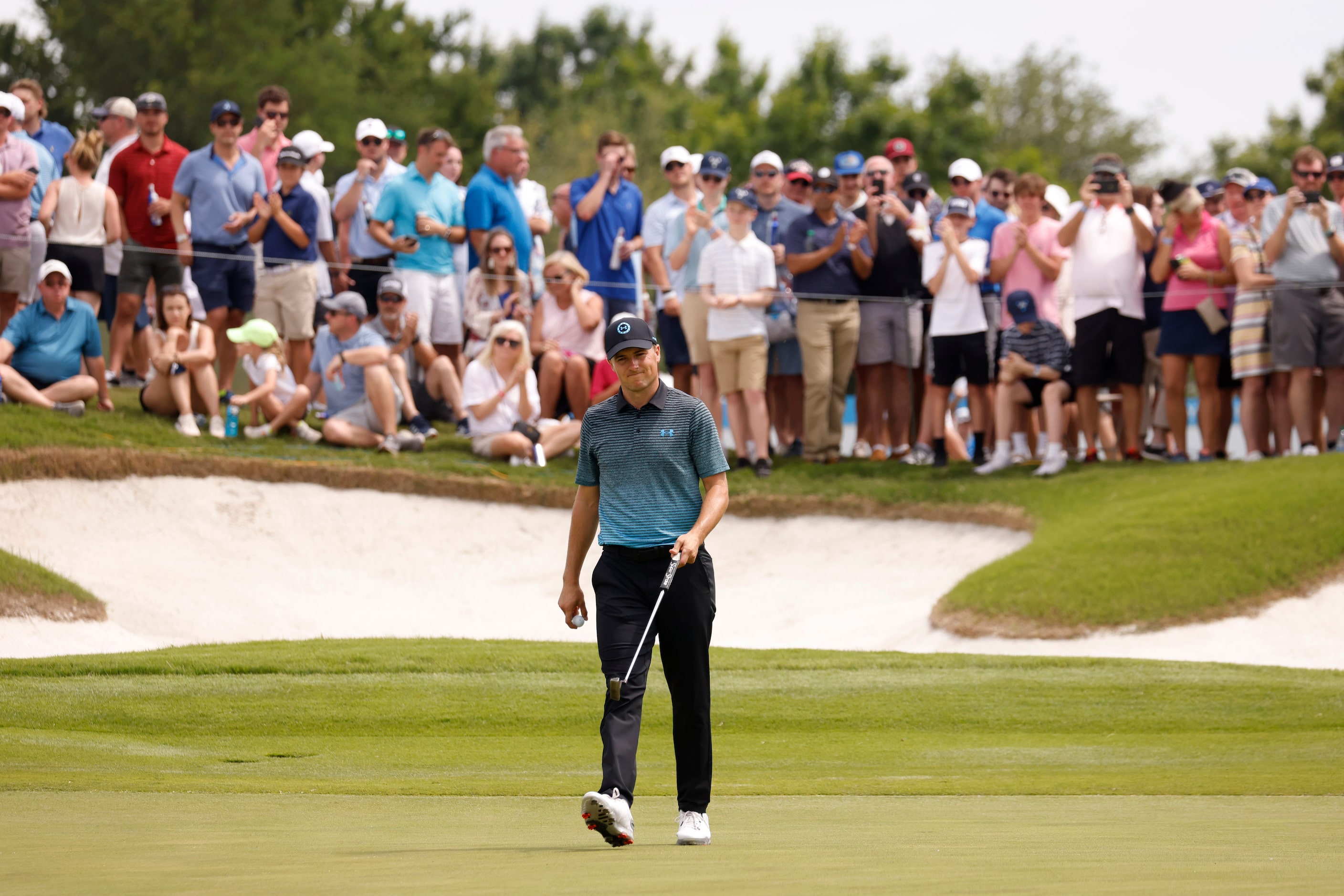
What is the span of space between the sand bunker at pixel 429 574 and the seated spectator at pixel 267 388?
0.97m

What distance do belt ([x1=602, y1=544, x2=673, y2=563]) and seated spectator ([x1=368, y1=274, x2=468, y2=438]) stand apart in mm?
10688

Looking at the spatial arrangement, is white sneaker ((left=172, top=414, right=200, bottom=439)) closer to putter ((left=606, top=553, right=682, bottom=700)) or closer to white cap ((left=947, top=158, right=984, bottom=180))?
white cap ((left=947, top=158, right=984, bottom=180))

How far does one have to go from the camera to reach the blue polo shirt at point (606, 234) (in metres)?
18.0

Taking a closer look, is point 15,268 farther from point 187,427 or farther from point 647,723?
point 647,723

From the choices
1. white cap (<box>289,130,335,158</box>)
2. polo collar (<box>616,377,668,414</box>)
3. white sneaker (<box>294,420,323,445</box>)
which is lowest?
white sneaker (<box>294,420,323,445</box>)

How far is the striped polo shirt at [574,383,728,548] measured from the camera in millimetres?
6664

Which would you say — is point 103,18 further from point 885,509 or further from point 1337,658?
point 1337,658

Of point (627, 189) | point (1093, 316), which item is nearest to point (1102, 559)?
point (1093, 316)

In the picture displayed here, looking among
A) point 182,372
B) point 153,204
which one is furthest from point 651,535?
point 153,204

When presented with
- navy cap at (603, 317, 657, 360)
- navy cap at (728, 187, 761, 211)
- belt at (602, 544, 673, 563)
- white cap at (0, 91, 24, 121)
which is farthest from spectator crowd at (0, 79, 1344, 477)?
belt at (602, 544, 673, 563)

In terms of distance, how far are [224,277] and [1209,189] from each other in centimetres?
1026

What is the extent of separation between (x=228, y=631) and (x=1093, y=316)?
8.88 m

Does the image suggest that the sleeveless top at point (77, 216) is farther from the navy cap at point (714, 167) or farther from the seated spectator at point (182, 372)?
the navy cap at point (714, 167)

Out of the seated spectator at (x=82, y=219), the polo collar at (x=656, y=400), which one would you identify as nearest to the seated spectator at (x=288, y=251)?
the seated spectator at (x=82, y=219)
